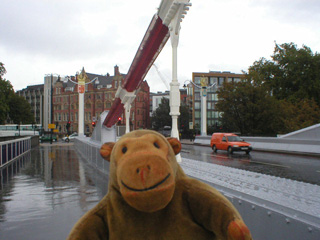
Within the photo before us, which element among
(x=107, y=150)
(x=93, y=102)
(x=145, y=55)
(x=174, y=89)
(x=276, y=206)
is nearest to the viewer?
(x=107, y=150)

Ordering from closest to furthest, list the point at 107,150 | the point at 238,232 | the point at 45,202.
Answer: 1. the point at 238,232
2. the point at 107,150
3. the point at 45,202

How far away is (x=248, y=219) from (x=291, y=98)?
41.7 m

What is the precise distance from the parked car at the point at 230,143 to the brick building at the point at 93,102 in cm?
5192

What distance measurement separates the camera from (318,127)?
1947 cm

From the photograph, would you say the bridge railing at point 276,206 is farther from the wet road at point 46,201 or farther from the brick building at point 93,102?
the brick building at point 93,102

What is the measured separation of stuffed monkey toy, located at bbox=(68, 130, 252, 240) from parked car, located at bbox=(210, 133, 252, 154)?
750 inches

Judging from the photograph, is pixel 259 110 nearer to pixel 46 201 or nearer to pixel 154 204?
pixel 46 201

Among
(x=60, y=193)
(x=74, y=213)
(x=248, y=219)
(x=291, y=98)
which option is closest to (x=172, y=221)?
(x=248, y=219)

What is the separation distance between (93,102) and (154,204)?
82312mm

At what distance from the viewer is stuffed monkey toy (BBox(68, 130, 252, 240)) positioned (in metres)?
1.62

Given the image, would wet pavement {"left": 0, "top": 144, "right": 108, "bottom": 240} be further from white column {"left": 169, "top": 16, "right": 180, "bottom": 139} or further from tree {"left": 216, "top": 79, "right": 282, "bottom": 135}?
tree {"left": 216, "top": 79, "right": 282, "bottom": 135}

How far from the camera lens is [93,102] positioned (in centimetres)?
8194

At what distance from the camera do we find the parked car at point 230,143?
20.4 metres


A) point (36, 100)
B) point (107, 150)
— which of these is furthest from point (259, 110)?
point (36, 100)
